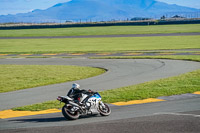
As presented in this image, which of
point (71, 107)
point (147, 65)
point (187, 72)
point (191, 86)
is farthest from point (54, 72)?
point (71, 107)

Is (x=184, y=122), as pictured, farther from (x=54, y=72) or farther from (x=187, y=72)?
(x=54, y=72)

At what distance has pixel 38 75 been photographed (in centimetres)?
2881

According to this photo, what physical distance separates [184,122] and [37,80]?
14.9 m

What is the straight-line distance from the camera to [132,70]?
2973cm

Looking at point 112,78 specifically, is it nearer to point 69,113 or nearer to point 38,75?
point 38,75

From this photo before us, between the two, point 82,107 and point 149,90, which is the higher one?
point 82,107

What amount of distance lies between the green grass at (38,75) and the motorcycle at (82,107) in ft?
32.4

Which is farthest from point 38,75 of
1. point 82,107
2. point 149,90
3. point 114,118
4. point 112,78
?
point 114,118

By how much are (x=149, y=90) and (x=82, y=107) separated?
723cm

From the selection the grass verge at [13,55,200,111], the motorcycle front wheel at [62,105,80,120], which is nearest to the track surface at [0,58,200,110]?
the grass verge at [13,55,200,111]

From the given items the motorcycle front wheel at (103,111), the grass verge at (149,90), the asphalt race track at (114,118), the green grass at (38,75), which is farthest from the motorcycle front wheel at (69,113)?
the green grass at (38,75)

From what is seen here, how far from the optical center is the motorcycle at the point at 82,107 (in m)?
13.6

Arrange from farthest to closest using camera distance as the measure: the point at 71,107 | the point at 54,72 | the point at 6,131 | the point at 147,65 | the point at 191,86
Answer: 1. the point at 147,65
2. the point at 54,72
3. the point at 191,86
4. the point at 71,107
5. the point at 6,131

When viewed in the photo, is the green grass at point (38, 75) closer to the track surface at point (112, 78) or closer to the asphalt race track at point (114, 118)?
the track surface at point (112, 78)
